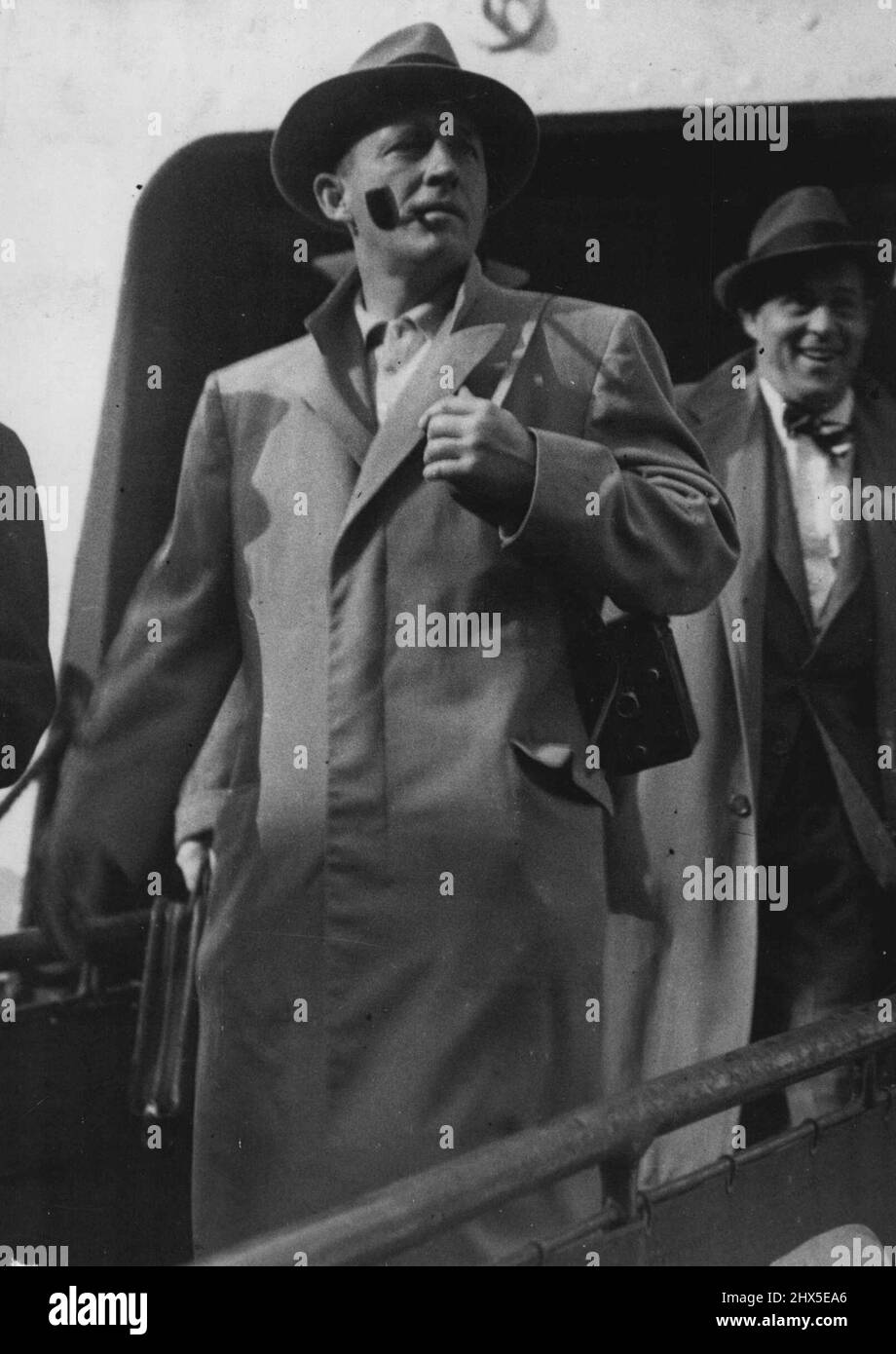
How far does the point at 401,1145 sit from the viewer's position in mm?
2984

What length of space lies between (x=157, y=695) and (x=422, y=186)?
1.10 metres

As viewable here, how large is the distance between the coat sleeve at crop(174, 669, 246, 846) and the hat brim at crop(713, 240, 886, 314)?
4.00 feet

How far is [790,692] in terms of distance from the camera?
10.7 feet

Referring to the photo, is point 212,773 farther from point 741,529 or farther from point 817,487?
point 817,487

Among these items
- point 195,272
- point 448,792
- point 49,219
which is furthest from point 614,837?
point 49,219

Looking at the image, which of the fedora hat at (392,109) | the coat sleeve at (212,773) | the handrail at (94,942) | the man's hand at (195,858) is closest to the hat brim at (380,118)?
the fedora hat at (392,109)

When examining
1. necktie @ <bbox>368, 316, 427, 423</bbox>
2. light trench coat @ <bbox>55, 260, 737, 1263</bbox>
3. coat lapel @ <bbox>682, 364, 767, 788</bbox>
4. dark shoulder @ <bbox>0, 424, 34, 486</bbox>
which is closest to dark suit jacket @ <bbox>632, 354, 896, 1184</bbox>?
coat lapel @ <bbox>682, 364, 767, 788</bbox>

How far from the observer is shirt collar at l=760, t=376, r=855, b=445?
3301mm

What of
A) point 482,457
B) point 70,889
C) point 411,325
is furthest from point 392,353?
point 70,889

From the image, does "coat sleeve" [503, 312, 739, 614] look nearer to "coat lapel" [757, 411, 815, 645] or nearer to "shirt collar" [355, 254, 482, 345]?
"coat lapel" [757, 411, 815, 645]

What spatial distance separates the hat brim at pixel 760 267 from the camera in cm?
325

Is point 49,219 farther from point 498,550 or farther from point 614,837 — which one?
point 614,837

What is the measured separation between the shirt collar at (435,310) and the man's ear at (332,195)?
0.55 feet

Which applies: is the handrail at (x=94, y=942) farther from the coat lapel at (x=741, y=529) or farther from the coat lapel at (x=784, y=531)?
the coat lapel at (x=784, y=531)
